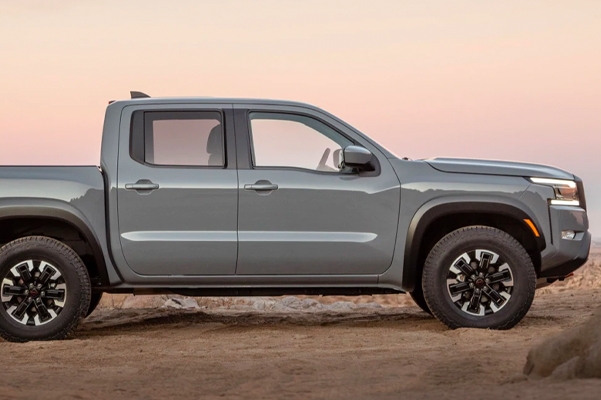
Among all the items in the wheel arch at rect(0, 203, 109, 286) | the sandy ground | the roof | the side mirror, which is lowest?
the sandy ground

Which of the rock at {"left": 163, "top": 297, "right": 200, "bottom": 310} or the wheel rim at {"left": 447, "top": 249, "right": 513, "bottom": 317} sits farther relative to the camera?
the rock at {"left": 163, "top": 297, "right": 200, "bottom": 310}

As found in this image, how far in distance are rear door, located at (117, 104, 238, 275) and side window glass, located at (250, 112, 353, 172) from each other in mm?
256

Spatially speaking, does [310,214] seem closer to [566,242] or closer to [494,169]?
[494,169]

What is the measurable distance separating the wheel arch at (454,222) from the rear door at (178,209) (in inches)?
57.9

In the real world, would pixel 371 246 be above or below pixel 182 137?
below

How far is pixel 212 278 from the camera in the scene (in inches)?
291

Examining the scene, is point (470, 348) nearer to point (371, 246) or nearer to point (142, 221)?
point (371, 246)

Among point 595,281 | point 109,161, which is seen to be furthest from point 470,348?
point 595,281

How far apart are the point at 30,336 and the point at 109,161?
1.59 m

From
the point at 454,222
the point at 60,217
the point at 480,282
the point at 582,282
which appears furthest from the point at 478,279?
the point at 582,282

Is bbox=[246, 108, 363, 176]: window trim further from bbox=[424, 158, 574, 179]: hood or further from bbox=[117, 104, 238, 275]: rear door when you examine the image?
bbox=[424, 158, 574, 179]: hood

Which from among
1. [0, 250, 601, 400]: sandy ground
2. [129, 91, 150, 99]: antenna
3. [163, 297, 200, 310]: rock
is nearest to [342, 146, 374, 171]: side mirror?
[0, 250, 601, 400]: sandy ground

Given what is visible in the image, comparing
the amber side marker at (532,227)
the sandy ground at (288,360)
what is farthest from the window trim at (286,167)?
the amber side marker at (532,227)

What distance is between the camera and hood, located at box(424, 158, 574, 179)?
24.9 feet
